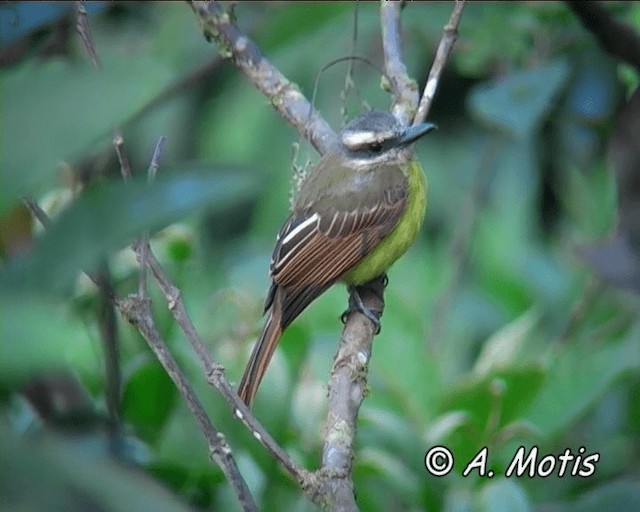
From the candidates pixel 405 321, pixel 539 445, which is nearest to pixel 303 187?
pixel 405 321

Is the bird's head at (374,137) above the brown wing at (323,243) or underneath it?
above

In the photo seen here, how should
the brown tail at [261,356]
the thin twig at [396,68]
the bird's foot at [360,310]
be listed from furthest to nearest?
the thin twig at [396,68]
the bird's foot at [360,310]
the brown tail at [261,356]

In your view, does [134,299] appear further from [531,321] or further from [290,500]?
[531,321]

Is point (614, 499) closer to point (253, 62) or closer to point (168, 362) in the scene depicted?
point (168, 362)

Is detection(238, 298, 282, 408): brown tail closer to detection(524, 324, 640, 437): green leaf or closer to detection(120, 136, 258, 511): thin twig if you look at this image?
detection(524, 324, 640, 437): green leaf

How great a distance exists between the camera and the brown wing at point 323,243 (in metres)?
3.23

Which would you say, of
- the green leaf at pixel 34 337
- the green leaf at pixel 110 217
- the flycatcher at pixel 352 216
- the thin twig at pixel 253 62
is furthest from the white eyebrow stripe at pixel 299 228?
the green leaf at pixel 34 337

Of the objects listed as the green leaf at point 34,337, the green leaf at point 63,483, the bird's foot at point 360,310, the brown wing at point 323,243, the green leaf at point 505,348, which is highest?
the brown wing at point 323,243

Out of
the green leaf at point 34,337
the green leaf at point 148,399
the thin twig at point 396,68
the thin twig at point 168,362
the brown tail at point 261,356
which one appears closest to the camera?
the green leaf at point 34,337

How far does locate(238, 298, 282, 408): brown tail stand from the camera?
8.98ft

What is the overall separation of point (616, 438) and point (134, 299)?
7.04 feet

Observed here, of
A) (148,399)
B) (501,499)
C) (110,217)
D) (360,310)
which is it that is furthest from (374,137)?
(110,217)

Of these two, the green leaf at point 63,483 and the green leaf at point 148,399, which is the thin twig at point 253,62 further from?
the green leaf at point 63,483

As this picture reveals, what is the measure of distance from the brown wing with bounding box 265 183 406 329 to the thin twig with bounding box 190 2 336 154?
390 mm
